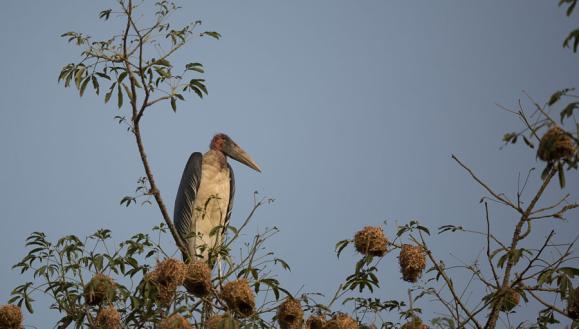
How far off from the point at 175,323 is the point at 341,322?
1.18 m

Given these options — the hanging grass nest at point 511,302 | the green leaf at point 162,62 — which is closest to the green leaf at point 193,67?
the green leaf at point 162,62

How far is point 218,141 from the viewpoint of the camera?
38.8 feet

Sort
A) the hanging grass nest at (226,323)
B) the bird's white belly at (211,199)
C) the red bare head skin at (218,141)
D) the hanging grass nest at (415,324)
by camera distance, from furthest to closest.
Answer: the red bare head skin at (218,141), the bird's white belly at (211,199), the hanging grass nest at (415,324), the hanging grass nest at (226,323)

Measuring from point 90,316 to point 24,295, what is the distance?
1.92 ft

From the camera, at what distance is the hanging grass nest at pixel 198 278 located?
5.08m

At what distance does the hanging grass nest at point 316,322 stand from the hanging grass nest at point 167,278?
916 millimetres

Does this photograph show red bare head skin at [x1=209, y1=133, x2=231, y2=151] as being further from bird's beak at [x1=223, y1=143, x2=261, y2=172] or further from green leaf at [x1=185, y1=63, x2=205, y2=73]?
green leaf at [x1=185, y1=63, x2=205, y2=73]

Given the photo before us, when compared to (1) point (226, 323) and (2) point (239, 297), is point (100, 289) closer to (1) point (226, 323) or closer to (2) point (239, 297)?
(2) point (239, 297)

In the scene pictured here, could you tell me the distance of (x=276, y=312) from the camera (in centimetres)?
535

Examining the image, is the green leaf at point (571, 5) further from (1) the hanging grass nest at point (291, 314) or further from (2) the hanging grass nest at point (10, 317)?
(2) the hanging grass nest at point (10, 317)

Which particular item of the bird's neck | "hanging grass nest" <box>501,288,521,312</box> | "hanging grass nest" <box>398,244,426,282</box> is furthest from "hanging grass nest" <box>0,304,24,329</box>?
the bird's neck

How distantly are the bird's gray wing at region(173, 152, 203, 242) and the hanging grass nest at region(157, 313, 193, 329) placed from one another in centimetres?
510

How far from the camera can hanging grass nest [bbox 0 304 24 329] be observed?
5406mm

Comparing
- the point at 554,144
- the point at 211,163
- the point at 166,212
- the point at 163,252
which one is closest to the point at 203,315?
the point at 163,252
